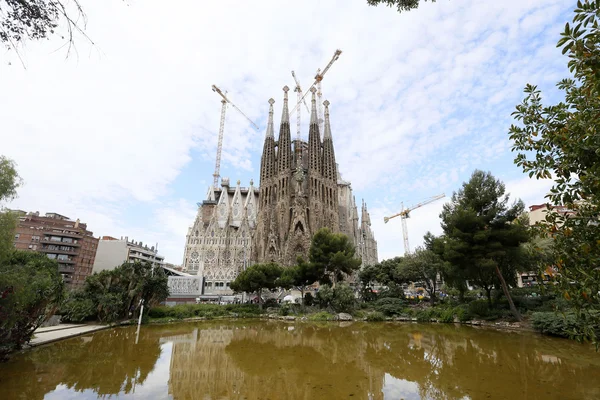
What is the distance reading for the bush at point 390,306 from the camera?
23337mm

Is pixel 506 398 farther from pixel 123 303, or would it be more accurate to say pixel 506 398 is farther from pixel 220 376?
pixel 123 303

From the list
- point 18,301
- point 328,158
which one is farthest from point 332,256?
point 328,158

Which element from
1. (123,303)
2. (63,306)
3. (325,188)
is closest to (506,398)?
(123,303)

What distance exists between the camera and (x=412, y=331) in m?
16.6

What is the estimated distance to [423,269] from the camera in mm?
26938

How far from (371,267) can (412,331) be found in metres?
15.3

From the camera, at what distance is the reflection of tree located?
272 inches

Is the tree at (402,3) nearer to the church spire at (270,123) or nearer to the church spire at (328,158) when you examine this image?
the church spire at (328,158)

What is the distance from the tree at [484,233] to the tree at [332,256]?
9755 millimetres

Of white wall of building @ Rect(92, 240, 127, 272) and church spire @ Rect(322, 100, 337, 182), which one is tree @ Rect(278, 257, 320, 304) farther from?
white wall of building @ Rect(92, 240, 127, 272)

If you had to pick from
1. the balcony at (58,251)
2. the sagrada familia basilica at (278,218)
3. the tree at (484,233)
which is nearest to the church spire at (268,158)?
the sagrada familia basilica at (278,218)

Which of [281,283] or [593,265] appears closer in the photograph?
[593,265]

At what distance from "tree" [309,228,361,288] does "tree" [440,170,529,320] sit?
975 centimetres

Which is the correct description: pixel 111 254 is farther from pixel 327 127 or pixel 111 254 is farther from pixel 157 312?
pixel 327 127
